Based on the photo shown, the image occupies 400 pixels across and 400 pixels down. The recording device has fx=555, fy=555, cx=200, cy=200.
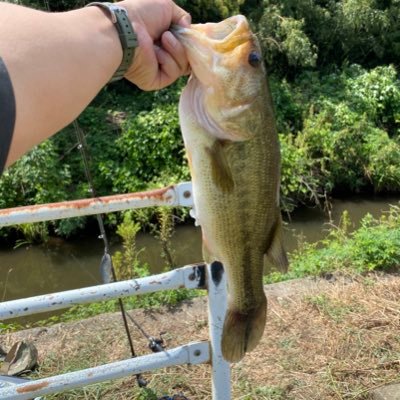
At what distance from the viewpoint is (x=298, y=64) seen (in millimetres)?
12938

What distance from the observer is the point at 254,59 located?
1.80 m

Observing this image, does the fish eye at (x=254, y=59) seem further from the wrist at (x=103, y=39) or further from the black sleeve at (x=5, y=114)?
the black sleeve at (x=5, y=114)

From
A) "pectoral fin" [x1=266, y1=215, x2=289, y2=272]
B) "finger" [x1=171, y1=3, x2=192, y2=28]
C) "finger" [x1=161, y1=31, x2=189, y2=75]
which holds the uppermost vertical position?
"finger" [x1=171, y1=3, x2=192, y2=28]

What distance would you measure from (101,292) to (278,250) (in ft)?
2.95

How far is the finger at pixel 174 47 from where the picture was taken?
1.84m

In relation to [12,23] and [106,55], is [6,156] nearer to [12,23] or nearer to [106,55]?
[12,23]

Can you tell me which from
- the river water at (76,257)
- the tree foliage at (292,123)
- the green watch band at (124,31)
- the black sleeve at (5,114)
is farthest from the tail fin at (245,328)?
the tree foliage at (292,123)

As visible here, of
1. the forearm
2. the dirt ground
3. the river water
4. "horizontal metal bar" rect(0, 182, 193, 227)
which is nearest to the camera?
the forearm

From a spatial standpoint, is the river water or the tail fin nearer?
the tail fin

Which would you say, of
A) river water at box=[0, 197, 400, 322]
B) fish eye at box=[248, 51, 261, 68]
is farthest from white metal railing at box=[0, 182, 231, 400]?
river water at box=[0, 197, 400, 322]

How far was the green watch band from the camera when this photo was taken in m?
1.71

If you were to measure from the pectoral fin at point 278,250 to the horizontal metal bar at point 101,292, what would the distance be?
71 centimetres

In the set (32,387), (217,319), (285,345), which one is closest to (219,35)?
(217,319)

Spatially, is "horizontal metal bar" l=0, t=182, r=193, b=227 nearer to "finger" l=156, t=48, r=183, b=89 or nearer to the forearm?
"finger" l=156, t=48, r=183, b=89
